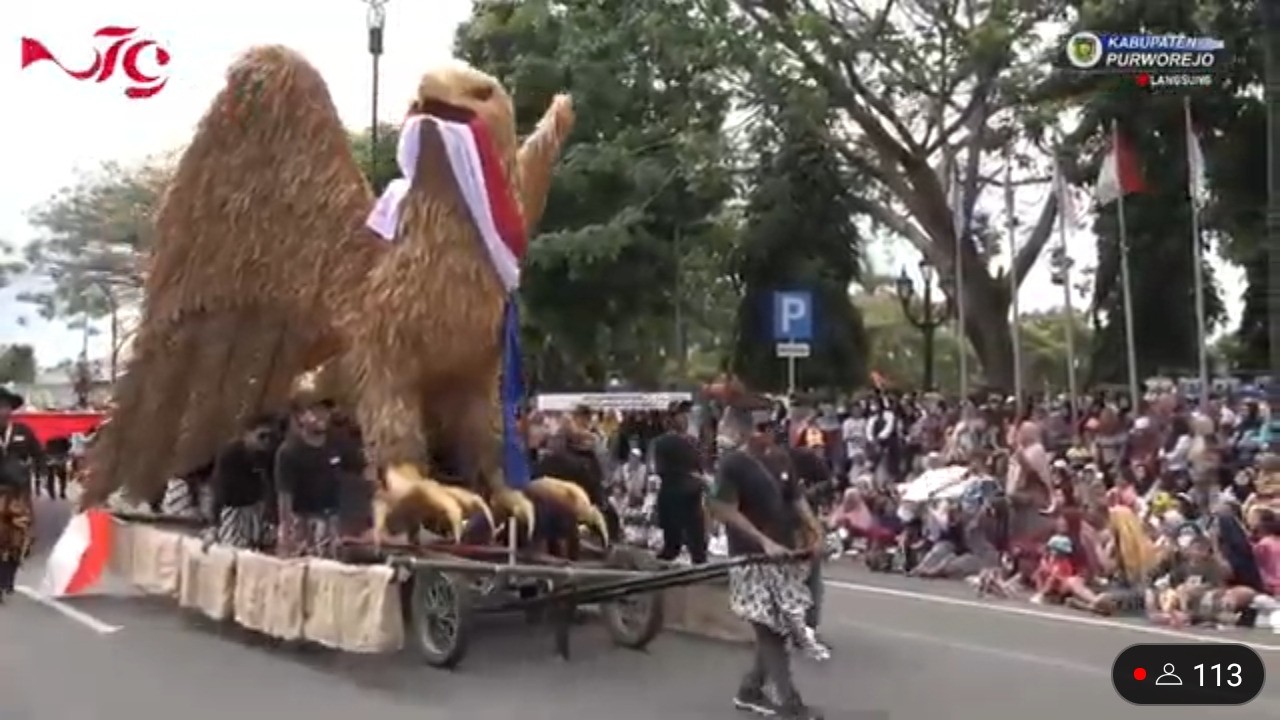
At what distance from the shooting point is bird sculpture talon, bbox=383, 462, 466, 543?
8430mm

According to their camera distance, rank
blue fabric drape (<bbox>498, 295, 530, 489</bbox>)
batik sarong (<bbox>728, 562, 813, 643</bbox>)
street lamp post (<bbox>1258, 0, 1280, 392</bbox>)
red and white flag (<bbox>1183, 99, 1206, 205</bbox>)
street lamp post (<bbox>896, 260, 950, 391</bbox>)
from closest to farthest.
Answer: street lamp post (<bbox>1258, 0, 1280, 392</bbox>), batik sarong (<bbox>728, 562, 813, 643</bbox>), blue fabric drape (<bbox>498, 295, 530, 489</bbox>), red and white flag (<bbox>1183, 99, 1206, 205</bbox>), street lamp post (<bbox>896, 260, 950, 391</bbox>)

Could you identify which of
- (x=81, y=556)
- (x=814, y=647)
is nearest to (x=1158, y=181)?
(x=814, y=647)

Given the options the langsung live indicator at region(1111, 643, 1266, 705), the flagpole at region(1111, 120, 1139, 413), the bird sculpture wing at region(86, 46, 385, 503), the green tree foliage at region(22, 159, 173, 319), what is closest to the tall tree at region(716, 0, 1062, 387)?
the flagpole at region(1111, 120, 1139, 413)

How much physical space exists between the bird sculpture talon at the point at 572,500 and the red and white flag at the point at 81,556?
3.26m

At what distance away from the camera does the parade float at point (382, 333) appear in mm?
8156

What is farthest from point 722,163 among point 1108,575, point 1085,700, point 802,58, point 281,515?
point 1085,700

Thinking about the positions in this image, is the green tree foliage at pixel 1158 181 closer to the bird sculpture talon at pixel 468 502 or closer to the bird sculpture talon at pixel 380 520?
the bird sculpture talon at pixel 468 502

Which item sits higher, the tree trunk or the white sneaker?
the tree trunk

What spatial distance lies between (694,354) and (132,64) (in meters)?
21.4

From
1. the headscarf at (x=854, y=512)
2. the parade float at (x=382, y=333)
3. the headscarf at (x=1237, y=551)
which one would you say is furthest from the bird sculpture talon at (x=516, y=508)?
the headscarf at (x=854, y=512)

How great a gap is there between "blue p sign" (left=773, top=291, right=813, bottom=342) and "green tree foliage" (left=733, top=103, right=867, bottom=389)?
429 millimetres

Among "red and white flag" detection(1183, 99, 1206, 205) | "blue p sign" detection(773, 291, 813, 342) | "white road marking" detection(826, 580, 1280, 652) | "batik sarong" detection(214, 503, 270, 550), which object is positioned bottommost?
"white road marking" detection(826, 580, 1280, 652)

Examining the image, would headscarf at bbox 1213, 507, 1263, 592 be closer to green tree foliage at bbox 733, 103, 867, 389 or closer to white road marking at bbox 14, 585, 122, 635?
white road marking at bbox 14, 585, 122, 635

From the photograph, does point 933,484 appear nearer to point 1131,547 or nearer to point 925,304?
point 1131,547
